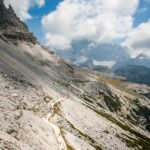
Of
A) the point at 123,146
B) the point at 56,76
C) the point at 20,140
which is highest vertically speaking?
the point at 56,76

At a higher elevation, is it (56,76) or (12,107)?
(56,76)

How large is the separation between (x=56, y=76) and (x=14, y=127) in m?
134

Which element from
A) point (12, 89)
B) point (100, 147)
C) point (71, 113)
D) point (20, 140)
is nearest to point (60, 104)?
point (71, 113)

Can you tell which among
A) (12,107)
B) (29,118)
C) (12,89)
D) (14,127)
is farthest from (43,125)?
(12,89)

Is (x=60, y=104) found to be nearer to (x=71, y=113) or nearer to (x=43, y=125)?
(x=71, y=113)

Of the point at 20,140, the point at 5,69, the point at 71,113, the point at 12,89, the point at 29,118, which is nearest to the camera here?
the point at 20,140

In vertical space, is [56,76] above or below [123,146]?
above

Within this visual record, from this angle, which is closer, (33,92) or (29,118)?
(29,118)

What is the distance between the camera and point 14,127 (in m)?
62.0

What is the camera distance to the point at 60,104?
11694cm

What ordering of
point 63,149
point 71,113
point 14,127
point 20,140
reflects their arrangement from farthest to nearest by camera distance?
point 71,113
point 63,149
point 14,127
point 20,140

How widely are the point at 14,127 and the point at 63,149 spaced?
1211 centimetres

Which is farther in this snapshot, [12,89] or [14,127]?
[12,89]

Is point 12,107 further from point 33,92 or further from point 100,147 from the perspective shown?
point 33,92
